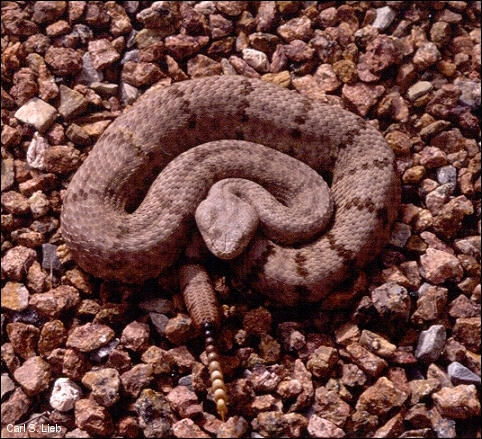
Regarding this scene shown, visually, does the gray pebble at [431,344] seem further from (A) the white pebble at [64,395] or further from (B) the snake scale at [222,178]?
(A) the white pebble at [64,395]

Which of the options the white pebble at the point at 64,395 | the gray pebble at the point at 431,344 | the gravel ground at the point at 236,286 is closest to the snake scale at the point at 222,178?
the gravel ground at the point at 236,286

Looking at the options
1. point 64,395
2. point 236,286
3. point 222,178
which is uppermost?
point 222,178

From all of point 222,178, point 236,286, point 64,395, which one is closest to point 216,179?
point 222,178

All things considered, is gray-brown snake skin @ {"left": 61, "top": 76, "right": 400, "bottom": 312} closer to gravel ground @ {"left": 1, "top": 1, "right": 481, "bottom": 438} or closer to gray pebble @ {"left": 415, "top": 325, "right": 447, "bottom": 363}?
gravel ground @ {"left": 1, "top": 1, "right": 481, "bottom": 438}

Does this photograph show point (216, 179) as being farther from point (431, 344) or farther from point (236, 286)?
point (431, 344)

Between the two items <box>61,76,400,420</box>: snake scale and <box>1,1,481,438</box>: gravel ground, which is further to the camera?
<box>61,76,400,420</box>: snake scale

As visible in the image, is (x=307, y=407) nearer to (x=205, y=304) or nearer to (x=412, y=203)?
(x=205, y=304)

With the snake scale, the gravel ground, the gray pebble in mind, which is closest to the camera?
the gravel ground

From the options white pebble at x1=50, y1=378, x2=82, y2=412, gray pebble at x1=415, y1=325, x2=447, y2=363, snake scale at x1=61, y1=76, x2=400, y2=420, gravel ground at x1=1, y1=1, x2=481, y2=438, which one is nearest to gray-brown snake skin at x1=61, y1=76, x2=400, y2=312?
snake scale at x1=61, y1=76, x2=400, y2=420
